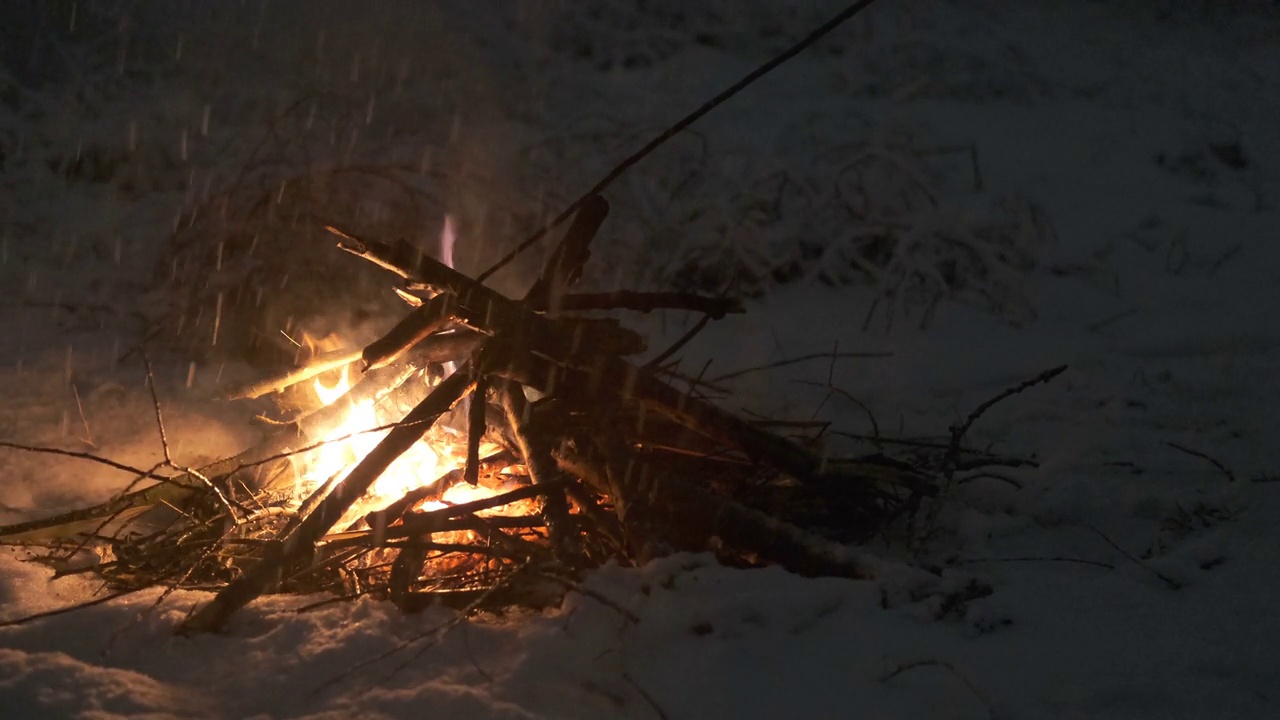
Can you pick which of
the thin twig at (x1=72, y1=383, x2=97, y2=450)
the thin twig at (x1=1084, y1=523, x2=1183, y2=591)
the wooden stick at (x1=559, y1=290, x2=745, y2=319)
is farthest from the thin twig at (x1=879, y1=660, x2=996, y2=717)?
the thin twig at (x1=72, y1=383, x2=97, y2=450)

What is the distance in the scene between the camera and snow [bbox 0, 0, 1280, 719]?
5.71ft

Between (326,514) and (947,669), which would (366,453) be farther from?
(947,669)

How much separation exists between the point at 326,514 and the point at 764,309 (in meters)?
2.23

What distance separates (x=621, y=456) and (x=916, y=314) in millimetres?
1946

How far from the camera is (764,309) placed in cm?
386

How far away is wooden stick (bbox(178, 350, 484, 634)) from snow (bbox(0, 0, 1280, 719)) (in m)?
0.07

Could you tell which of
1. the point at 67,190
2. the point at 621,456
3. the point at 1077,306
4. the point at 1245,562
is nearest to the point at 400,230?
the point at 67,190

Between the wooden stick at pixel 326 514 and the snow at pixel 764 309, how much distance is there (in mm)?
73

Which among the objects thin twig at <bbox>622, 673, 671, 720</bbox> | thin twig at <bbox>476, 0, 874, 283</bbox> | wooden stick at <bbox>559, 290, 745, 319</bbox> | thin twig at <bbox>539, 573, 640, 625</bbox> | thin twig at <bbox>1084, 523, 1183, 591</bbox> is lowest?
thin twig at <bbox>622, 673, 671, 720</bbox>

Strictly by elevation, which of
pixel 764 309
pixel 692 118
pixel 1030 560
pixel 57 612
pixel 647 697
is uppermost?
pixel 692 118

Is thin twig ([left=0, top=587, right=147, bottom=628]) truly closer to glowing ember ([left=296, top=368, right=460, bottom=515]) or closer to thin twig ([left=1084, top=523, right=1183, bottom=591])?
glowing ember ([left=296, top=368, right=460, bottom=515])

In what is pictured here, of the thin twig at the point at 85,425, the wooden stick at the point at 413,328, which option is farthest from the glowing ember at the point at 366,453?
the thin twig at the point at 85,425

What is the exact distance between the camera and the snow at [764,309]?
1.74 meters

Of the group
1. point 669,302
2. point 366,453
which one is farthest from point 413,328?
point 669,302
